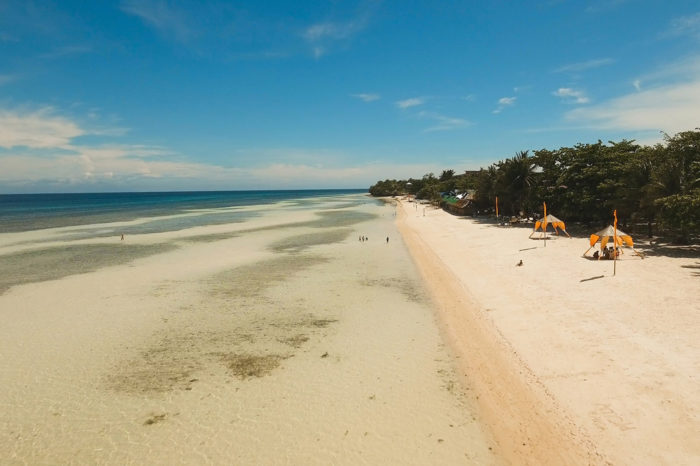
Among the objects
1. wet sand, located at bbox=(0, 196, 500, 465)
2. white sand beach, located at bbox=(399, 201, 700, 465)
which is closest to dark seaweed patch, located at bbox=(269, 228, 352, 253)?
wet sand, located at bbox=(0, 196, 500, 465)

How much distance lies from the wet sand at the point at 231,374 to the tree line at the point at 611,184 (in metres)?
16.6

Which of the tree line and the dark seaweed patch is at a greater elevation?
the tree line

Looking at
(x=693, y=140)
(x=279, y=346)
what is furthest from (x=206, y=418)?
(x=693, y=140)

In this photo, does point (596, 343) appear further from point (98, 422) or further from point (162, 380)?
point (98, 422)

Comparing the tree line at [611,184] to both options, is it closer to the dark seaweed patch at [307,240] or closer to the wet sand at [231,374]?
the wet sand at [231,374]

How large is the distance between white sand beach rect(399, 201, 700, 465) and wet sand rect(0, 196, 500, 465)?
936 millimetres

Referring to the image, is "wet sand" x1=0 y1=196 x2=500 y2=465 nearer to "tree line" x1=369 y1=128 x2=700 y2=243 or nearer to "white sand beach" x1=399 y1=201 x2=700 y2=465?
"white sand beach" x1=399 y1=201 x2=700 y2=465

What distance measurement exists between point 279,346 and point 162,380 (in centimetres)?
360

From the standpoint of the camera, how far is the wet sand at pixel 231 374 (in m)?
7.61

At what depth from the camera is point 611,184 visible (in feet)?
89.4

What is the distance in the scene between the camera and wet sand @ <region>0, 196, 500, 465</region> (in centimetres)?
761

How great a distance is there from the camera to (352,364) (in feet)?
35.7

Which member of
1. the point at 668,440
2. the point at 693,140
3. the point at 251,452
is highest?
the point at 693,140

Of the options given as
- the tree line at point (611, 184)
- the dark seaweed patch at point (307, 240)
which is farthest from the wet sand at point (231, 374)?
the tree line at point (611, 184)
